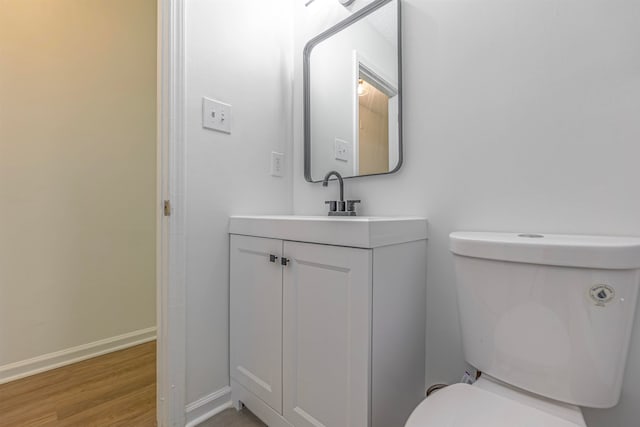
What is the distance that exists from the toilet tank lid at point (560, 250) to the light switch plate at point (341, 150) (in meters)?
0.68

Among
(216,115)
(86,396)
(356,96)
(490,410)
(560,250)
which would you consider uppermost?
(356,96)

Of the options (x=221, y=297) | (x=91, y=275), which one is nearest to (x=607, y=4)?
(x=221, y=297)

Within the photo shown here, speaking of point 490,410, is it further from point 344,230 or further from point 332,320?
point 344,230

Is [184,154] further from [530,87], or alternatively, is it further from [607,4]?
[607,4]

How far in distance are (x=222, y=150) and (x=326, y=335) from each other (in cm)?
86

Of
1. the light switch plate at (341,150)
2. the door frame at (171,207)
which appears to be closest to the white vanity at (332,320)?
the door frame at (171,207)

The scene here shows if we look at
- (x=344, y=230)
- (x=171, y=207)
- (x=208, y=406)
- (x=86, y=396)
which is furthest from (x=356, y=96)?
(x=86, y=396)

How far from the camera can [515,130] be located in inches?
35.2

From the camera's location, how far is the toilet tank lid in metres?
0.60

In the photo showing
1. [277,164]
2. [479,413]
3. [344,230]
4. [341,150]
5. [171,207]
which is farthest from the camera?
[277,164]

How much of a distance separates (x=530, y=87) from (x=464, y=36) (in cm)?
30

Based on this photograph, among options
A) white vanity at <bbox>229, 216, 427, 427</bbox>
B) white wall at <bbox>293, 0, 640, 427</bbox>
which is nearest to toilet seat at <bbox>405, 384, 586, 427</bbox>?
white vanity at <bbox>229, 216, 427, 427</bbox>

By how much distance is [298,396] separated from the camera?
0.96 metres

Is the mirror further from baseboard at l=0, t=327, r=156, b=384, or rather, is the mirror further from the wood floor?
baseboard at l=0, t=327, r=156, b=384
